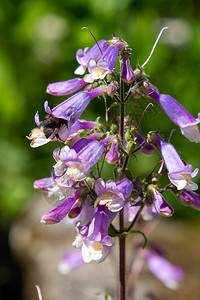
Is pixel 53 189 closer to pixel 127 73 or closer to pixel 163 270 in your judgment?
pixel 127 73

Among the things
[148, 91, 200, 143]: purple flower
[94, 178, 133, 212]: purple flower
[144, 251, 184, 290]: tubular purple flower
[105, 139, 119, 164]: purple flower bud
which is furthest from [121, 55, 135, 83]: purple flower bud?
[144, 251, 184, 290]: tubular purple flower

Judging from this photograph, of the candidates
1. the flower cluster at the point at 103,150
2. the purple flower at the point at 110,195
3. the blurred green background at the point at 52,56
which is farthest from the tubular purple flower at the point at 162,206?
the blurred green background at the point at 52,56

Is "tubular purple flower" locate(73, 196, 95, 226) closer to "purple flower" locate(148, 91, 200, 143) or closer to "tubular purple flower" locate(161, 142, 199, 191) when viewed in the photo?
"tubular purple flower" locate(161, 142, 199, 191)

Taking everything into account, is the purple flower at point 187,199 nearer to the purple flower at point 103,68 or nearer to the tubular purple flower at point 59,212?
the tubular purple flower at point 59,212

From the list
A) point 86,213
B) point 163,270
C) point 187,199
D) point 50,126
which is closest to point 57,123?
point 50,126

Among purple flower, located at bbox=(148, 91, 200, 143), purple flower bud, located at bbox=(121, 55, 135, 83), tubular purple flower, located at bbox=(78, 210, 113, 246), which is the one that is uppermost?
purple flower bud, located at bbox=(121, 55, 135, 83)

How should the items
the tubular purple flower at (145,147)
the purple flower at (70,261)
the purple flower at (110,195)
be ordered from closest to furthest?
1. the purple flower at (110,195)
2. the tubular purple flower at (145,147)
3. the purple flower at (70,261)

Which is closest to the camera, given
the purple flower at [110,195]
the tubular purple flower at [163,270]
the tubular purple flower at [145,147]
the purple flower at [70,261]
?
the purple flower at [110,195]

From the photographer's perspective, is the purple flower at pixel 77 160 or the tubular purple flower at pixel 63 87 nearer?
the purple flower at pixel 77 160
